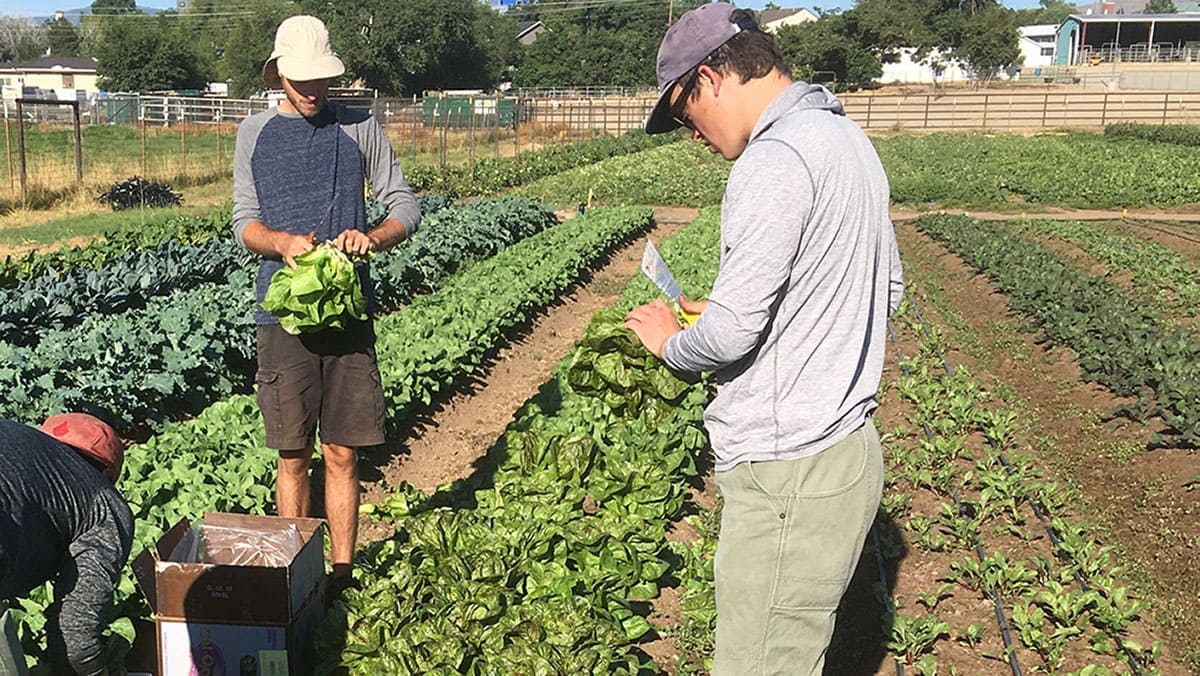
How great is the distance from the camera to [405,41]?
69812mm

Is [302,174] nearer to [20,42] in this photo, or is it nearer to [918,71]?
[918,71]

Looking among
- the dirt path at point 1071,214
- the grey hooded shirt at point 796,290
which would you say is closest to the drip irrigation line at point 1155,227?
the dirt path at point 1071,214

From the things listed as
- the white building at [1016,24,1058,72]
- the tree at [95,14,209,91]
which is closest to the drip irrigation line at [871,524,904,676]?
the tree at [95,14,209,91]

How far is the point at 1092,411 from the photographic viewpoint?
850 centimetres

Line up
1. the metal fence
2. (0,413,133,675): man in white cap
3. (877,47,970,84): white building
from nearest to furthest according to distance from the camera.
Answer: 1. (0,413,133,675): man in white cap
2. the metal fence
3. (877,47,970,84): white building

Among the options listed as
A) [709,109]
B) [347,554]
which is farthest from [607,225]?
[709,109]

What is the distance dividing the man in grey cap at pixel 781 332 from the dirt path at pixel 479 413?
11.2 feet

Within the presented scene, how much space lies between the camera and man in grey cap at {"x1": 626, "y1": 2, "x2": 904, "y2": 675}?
2707mm

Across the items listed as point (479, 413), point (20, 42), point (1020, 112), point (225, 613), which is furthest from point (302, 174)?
point (20, 42)

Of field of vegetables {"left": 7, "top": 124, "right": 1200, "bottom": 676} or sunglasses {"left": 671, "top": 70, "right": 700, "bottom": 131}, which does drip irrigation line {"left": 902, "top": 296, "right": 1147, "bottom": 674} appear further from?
sunglasses {"left": 671, "top": 70, "right": 700, "bottom": 131}

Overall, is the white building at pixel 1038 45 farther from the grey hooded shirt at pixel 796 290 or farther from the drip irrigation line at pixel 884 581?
the grey hooded shirt at pixel 796 290

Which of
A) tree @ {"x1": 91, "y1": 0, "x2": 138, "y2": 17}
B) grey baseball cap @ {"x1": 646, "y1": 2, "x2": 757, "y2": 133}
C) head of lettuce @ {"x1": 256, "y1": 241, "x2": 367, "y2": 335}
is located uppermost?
tree @ {"x1": 91, "y1": 0, "x2": 138, "y2": 17}

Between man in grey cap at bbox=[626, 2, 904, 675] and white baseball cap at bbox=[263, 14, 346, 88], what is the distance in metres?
1.82

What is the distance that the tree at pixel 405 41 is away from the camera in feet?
224
